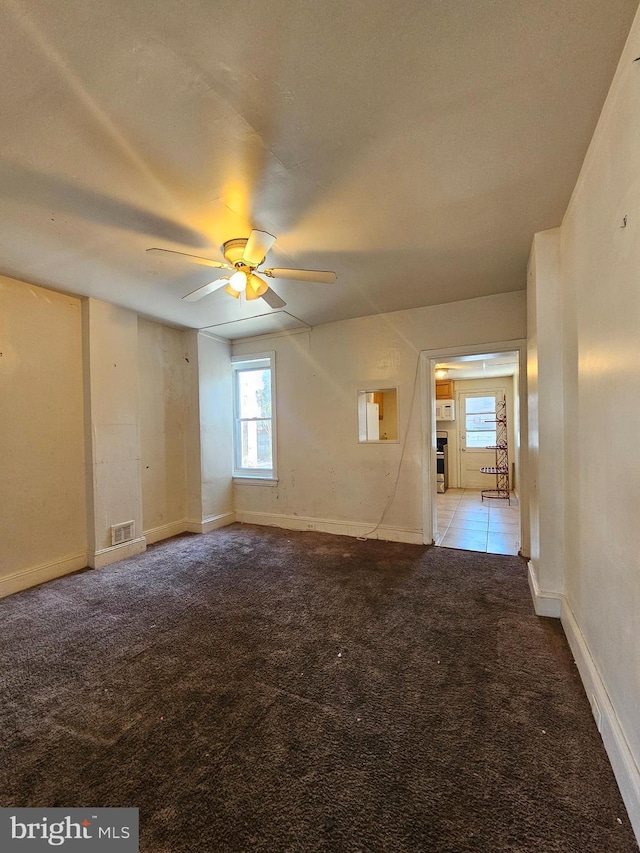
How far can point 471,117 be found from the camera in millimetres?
1452

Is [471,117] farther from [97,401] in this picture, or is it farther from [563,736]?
[97,401]

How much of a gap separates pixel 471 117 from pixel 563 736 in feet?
8.33

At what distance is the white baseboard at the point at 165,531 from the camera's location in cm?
407

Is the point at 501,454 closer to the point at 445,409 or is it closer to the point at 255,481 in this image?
the point at 445,409

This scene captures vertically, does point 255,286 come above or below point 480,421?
above

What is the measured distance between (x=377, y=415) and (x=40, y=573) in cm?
392

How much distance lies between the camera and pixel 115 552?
3.53 metres

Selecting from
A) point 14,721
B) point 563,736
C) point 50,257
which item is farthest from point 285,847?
point 50,257

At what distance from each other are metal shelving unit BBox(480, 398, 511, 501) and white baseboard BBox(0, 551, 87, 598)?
250 inches

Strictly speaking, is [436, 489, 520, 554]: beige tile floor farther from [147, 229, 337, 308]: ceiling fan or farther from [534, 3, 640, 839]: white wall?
[147, 229, 337, 308]: ceiling fan

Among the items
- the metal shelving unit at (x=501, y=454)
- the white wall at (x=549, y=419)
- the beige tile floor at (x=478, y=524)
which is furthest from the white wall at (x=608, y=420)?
the metal shelving unit at (x=501, y=454)

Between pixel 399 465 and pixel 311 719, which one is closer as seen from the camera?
pixel 311 719

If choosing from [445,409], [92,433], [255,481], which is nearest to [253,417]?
[255,481]

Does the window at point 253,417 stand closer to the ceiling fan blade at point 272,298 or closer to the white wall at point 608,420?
the ceiling fan blade at point 272,298
